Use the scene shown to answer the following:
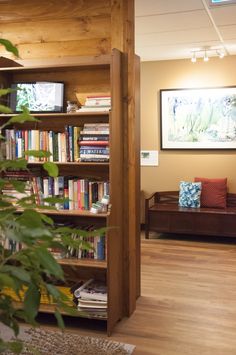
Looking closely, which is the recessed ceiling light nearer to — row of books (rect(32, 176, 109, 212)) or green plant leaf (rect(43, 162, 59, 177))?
row of books (rect(32, 176, 109, 212))

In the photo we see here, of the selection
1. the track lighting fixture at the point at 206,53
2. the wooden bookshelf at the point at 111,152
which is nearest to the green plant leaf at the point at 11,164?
the wooden bookshelf at the point at 111,152

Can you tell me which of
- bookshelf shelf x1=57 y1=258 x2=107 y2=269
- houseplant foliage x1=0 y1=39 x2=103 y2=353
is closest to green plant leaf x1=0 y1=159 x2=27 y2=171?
houseplant foliage x1=0 y1=39 x2=103 y2=353

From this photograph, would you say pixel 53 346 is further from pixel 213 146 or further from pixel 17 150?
pixel 213 146

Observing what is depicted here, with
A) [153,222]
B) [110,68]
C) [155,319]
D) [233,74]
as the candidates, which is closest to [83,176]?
[110,68]

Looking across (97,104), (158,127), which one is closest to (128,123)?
(97,104)

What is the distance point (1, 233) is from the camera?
63 centimetres

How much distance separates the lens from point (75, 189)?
3.04m

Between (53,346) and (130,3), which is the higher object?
(130,3)

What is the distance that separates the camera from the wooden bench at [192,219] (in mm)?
5227

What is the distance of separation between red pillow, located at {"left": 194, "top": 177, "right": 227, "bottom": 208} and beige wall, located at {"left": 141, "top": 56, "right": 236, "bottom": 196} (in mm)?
158

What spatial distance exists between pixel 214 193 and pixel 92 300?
3.18 metres

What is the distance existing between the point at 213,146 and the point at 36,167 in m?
3.17

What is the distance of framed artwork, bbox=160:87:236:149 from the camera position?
5578 mm

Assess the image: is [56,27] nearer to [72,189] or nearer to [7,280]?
[72,189]
